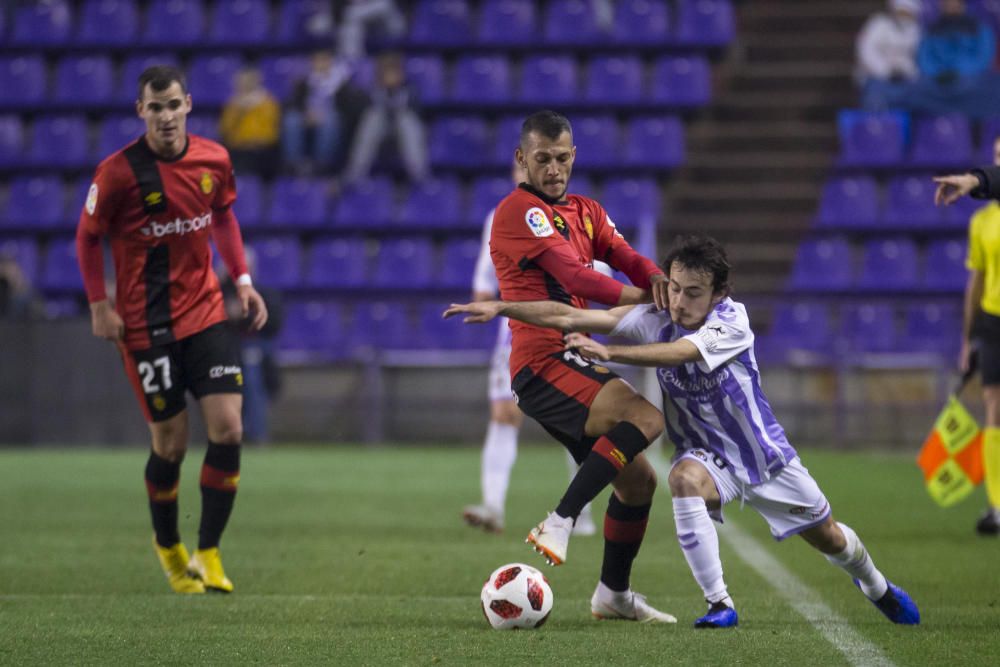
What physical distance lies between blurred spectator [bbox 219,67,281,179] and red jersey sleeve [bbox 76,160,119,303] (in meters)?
11.7

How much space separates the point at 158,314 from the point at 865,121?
521 inches

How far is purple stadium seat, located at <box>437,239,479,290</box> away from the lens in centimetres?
1755

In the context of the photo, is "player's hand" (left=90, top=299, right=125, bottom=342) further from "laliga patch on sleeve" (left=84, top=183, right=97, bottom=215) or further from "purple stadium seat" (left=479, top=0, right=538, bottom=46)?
"purple stadium seat" (left=479, top=0, right=538, bottom=46)

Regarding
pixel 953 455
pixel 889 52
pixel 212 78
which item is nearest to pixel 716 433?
pixel 953 455

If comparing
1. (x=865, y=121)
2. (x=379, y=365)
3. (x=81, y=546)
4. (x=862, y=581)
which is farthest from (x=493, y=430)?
(x=865, y=121)

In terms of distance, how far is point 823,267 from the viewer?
686 inches

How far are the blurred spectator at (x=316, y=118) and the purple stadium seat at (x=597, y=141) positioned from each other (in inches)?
111

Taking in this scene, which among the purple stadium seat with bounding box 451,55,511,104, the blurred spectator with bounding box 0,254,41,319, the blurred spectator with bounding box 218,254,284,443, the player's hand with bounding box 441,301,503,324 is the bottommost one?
the blurred spectator with bounding box 218,254,284,443

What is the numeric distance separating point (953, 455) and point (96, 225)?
5.47 meters

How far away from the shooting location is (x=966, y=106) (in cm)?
1856

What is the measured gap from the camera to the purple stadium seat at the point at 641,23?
1945cm

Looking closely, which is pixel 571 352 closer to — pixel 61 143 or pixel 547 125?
pixel 547 125

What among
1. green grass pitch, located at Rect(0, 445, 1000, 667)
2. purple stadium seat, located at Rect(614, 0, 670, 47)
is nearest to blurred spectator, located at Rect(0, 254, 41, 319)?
green grass pitch, located at Rect(0, 445, 1000, 667)

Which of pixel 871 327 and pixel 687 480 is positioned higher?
pixel 687 480
